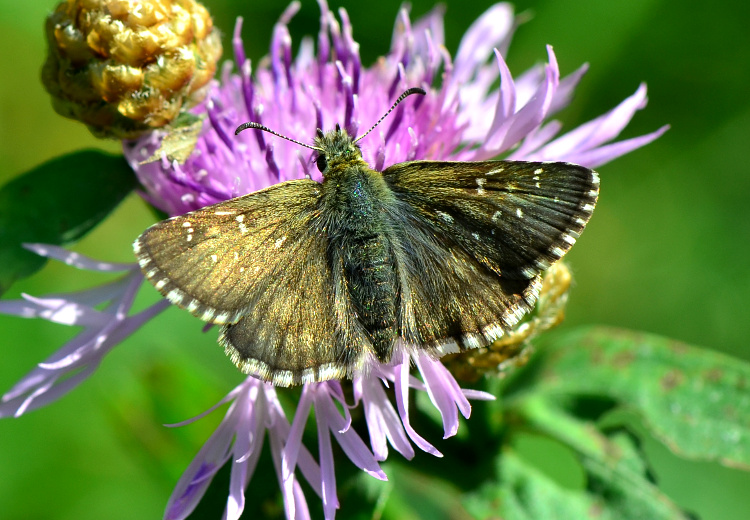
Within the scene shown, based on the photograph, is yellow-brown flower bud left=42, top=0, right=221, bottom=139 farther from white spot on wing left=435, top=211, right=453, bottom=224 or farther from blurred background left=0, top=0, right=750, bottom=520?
blurred background left=0, top=0, right=750, bottom=520

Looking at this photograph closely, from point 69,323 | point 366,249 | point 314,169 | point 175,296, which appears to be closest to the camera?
point 175,296

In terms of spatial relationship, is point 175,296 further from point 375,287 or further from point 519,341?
point 519,341

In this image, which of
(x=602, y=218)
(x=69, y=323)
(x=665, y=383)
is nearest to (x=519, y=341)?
(x=665, y=383)

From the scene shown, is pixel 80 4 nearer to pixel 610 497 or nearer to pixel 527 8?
pixel 610 497

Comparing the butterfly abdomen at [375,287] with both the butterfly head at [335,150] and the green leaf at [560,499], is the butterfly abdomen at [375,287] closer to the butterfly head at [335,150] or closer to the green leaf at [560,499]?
the butterfly head at [335,150]

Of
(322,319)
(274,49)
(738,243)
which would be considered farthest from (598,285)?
(322,319)

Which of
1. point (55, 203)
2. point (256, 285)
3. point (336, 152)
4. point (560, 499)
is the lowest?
point (560, 499)

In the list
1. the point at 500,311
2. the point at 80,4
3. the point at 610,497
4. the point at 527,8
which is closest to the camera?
the point at 500,311
